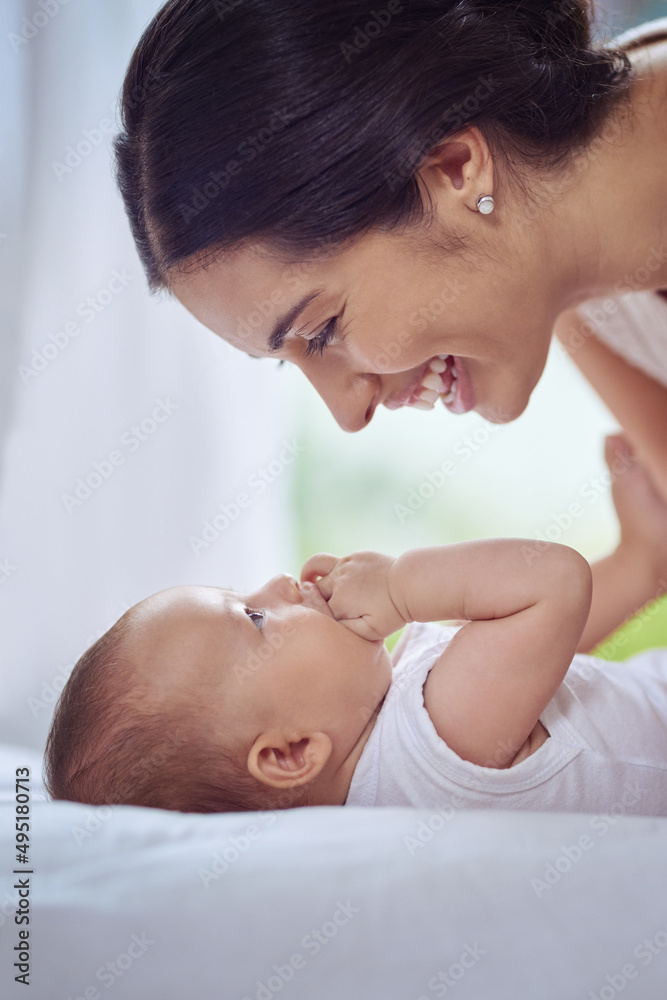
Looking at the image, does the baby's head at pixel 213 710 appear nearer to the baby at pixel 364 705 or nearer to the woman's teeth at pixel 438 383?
the baby at pixel 364 705

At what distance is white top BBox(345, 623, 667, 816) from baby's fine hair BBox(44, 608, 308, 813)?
6.8 inches

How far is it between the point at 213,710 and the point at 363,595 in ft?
0.83

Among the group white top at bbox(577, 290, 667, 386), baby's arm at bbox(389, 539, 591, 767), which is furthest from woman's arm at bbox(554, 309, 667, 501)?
baby's arm at bbox(389, 539, 591, 767)

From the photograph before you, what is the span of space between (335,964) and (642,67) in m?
1.26

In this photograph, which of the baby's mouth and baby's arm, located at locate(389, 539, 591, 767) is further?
the baby's mouth

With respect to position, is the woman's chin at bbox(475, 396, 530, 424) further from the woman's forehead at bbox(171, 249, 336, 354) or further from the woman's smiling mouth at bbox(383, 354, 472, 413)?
the woman's forehead at bbox(171, 249, 336, 354)

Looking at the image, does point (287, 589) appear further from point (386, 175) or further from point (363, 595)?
point (386, 175)

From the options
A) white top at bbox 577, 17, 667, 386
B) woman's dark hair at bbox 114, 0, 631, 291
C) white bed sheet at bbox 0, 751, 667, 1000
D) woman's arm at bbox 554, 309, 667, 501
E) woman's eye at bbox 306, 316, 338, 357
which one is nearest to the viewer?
white bed sheet at bbox 0, 751, 667, 1000

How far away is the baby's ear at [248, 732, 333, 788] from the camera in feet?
3.41

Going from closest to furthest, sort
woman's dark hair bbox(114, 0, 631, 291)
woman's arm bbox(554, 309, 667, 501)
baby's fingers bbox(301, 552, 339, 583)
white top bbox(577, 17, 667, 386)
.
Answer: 1. woman's dark hair bbox(114, 0, 631, 291)
2. baby's fingers bbox(301, 552, 339, 583)
3. white top bbox(577, 17, 667, 386)
4. woman's arm bbox(554, 309, 667, 501)

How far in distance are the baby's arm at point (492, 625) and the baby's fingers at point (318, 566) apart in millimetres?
161

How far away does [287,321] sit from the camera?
1.04m

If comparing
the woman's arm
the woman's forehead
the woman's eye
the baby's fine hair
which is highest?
the woman's forehead

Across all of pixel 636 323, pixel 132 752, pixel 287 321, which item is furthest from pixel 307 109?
pixel 636 323
